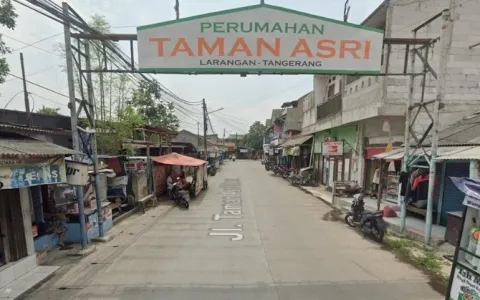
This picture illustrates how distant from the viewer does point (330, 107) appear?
16.8 meters

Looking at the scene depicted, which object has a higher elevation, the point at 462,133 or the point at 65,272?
the point at 462,133

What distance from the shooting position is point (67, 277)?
5273mm

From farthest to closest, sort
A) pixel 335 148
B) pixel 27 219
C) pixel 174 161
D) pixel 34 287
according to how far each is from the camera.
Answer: pixel 335 148, pixel 174 161, pixel 27 219, pixel 34 287

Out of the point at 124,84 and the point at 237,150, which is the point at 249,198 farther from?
the point at 237,150

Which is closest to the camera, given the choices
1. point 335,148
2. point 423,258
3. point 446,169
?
point 423,258

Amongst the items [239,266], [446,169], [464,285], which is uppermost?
[446,169]

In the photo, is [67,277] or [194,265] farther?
[194,265]

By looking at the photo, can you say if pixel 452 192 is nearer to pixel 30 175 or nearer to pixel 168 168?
pixel 30 175

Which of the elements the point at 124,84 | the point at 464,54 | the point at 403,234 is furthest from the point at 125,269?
the point at 464,54

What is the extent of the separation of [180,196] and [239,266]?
6.99 m

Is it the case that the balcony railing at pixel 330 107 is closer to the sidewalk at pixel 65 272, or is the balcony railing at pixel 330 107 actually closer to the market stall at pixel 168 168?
the market stall at pixel 168 168

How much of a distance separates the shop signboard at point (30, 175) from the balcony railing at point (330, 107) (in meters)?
13.3

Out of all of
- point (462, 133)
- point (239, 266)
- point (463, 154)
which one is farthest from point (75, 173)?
point (462, 133)

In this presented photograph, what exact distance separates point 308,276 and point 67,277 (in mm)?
4631
